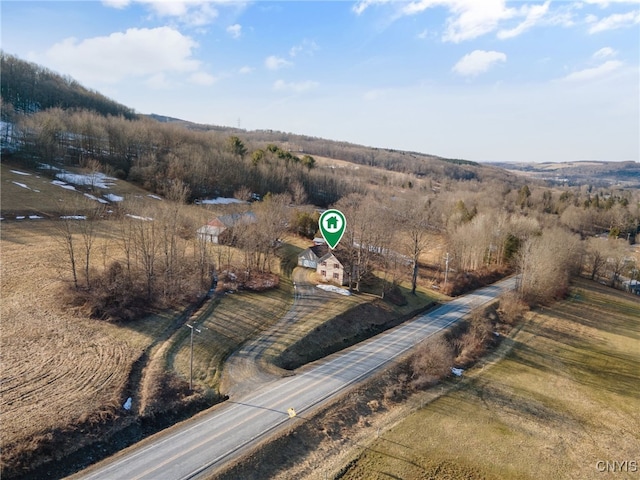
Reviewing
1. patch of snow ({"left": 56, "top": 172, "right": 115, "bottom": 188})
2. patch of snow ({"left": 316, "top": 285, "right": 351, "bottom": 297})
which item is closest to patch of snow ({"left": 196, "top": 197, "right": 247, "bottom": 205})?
patch of snow ({"left": 56, "top": 172, "right": 115, "bottom": 188})

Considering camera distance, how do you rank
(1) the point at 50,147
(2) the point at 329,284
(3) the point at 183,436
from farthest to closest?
(1) the point at 50,147, (2) the point at 329,284, (3) the point at 183,436

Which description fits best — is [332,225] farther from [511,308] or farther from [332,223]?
[511,308]

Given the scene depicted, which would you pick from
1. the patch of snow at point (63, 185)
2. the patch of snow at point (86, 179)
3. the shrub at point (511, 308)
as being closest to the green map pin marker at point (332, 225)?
the shrub at point (511, 308)

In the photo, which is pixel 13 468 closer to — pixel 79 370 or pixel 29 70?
pixel 79 370

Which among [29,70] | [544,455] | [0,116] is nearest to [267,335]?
[544,455]

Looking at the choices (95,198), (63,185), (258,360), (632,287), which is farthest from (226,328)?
(632,287)

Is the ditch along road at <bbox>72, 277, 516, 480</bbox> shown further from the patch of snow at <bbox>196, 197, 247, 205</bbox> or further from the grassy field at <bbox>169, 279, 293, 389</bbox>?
the patch of snow at <bbox>196, 197, 247, 205</bbox>

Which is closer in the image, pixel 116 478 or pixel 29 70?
pixel 116 478

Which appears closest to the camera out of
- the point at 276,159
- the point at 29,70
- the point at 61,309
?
the point at 61,309
